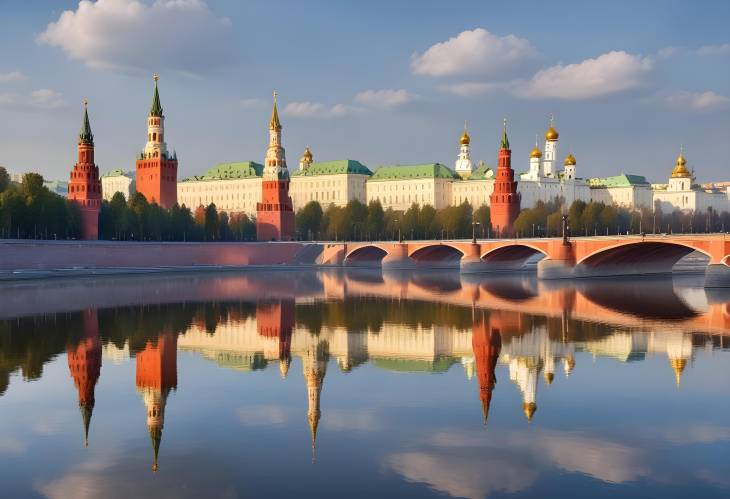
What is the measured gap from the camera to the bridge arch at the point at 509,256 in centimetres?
6731

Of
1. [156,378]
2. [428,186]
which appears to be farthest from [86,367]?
[428,186]

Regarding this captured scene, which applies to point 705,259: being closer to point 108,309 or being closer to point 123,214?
point 123,214

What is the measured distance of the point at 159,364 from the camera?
23.2 m

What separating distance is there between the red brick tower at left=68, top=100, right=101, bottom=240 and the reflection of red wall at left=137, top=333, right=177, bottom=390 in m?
49.8

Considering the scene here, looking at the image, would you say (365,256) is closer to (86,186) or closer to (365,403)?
(86,186)

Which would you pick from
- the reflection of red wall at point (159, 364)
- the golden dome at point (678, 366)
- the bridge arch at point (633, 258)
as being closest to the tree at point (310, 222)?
the bridge arch at point (633, 258)

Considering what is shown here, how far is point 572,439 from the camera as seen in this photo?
15.4 metres

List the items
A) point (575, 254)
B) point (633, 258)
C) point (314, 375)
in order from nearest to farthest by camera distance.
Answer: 1. point (314, 375)
2. point (575, 254)
3. point (633, 258)

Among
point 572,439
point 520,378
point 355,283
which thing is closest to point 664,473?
point 572,439

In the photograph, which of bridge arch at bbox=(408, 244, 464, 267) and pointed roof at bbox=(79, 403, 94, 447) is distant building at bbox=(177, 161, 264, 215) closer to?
bridge arch at bbox=(408, 244, 464, 267)

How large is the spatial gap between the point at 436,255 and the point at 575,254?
19.8 m

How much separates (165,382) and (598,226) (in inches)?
3070

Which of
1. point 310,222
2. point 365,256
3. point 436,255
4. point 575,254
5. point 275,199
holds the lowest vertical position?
point 365,256

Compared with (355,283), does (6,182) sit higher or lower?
higher
